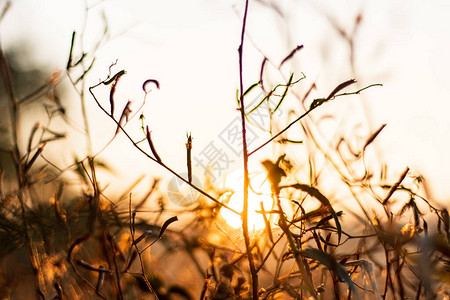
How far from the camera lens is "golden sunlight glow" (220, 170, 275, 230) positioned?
0.60 metres

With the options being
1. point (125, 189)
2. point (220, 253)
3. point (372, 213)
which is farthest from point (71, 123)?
point (372, 213)

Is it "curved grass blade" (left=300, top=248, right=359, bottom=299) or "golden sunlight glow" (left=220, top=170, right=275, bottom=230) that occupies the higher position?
"golden sunlight glow" (left=220, top=170, right=275, bottom=230)

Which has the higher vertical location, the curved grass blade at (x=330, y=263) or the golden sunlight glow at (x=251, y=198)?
the golden sunlight glow at (x=251, y=198)

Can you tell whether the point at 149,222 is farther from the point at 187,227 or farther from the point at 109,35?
the point at 109,35

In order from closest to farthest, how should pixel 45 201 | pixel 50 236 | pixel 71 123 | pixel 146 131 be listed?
1. pixel 146 131
2. pixel 71 123
3. pixel 50 236
4. pixel 45 201

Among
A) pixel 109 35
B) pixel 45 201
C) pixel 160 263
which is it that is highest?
pixel 109 35

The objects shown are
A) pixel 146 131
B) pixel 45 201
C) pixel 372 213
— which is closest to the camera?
pixel 146 131

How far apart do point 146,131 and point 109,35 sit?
39 centimetres

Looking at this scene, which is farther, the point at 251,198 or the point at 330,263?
the point at 251,198

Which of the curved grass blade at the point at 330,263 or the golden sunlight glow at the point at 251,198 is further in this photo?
the golden sunlight glow at the point at 251,198

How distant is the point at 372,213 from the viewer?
26.9 inches

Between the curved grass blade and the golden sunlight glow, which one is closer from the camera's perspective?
the curved grass blade

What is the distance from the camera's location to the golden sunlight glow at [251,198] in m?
0.60

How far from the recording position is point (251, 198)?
61 centimetres
